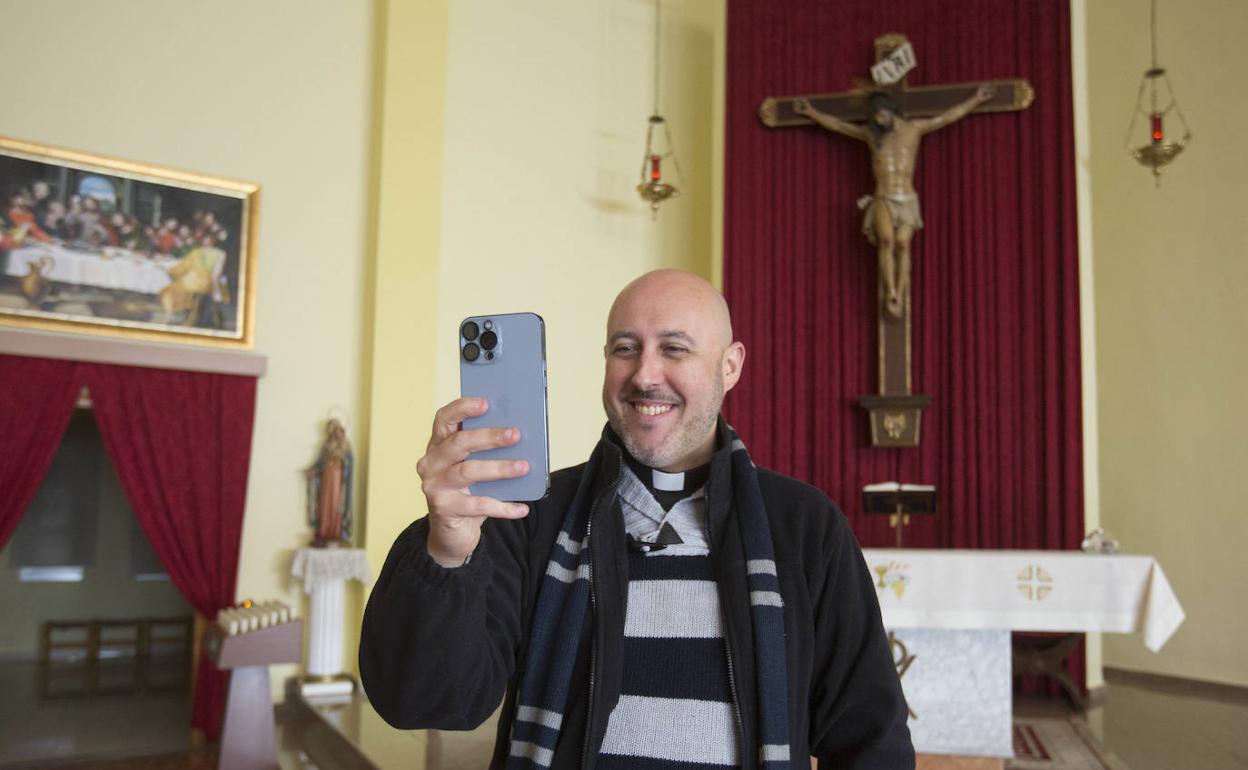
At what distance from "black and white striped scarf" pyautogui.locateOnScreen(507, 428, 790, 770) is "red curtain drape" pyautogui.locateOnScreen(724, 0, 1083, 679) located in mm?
6335

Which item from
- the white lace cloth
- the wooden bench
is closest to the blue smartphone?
the white lace cloth

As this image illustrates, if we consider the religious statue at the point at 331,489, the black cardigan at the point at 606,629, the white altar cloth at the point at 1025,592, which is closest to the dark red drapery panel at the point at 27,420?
the religious statue at the point at 331,489

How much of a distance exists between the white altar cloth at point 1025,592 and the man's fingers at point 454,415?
3.88 meters

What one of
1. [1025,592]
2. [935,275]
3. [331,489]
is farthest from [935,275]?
[331,489]

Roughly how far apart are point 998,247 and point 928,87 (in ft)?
4.49

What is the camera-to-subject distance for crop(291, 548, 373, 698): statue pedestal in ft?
22.2

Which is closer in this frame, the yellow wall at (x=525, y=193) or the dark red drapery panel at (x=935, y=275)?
the yellow wall at (x=525, y=193)

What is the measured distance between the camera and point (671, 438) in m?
1.89

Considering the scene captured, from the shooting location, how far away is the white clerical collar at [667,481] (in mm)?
1942

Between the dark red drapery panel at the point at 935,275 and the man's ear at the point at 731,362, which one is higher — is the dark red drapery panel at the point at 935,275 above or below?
above

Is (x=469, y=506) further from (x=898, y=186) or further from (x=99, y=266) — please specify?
(x=898, y=186)

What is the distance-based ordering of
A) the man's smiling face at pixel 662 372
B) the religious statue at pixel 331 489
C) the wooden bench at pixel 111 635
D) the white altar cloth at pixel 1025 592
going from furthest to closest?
1. the wooden bench at pixel 111 635
2. the religious statue at pixel 331 489
3. the white altar cloth at pixel 1025 592
4. the man's smiling face at pixel 662 372

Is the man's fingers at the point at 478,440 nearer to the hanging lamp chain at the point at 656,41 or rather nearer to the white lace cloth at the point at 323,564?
the white lace cloth at the point at 323,564

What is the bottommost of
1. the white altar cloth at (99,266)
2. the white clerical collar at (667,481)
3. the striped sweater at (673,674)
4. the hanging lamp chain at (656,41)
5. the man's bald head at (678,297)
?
the striped sweater at (673,674)
